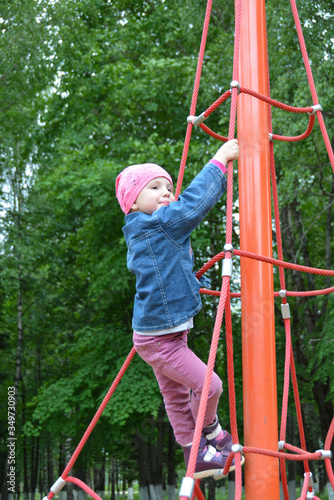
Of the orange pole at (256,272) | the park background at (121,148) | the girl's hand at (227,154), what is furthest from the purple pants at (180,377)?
the park background at (121,148)

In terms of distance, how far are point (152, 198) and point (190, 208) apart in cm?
19

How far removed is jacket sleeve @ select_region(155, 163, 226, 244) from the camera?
1963 millimetres

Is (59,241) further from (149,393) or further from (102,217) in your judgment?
(149,393)

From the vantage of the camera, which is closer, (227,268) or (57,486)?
(227,268)

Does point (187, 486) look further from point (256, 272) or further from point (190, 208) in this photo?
point (190, 208)

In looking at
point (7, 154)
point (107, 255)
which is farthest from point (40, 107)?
point (107, 255)

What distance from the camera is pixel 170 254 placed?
200 cm

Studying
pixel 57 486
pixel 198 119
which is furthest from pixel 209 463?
pixel 198 119

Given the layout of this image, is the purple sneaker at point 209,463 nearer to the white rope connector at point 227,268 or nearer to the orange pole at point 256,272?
the orange pole at point 256,272

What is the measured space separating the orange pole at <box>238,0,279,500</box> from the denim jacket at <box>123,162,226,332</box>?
0.14m

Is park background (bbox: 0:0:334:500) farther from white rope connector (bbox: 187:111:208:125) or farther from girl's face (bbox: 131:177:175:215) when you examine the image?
girl's face (bbox: 131:177:175:215)

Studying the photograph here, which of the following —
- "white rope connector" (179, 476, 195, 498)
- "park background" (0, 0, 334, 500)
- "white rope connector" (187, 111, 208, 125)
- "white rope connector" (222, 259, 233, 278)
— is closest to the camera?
"white rope connector" (179, 476, 195, 498)

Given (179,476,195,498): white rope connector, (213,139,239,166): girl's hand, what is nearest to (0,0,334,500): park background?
(213,139,239,166): girl's hand

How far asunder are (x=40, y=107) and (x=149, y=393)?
19.4 feet
